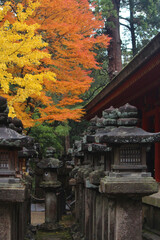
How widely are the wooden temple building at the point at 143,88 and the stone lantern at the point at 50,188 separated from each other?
2803mm

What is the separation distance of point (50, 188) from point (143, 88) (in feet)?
18.0

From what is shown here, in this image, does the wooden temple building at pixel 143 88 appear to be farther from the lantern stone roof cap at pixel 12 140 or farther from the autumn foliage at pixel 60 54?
the lantern stone roof cap at pixel 12 140

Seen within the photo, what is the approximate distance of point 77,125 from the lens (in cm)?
2298

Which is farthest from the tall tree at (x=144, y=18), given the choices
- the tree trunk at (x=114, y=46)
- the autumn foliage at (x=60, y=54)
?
the autumn foliage at (x=60, y=54)

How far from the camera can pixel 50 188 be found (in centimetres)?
1233

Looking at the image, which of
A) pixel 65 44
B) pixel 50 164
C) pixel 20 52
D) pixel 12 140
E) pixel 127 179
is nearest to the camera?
pixel 12 140

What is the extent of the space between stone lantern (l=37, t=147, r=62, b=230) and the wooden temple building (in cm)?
280

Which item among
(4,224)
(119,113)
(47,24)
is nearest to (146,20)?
(47,24)

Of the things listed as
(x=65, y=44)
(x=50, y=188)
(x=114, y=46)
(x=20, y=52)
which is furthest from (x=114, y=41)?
(x=50, y=188)

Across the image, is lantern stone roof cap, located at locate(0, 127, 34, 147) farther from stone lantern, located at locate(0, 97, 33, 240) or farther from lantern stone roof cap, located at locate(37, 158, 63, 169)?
lantern stone roof cap, located at locate(37, 158, 63, 169)

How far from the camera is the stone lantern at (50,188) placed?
12.2 metres

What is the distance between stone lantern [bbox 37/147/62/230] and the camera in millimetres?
12242

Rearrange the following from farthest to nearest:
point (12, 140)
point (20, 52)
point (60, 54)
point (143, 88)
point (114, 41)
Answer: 1. point (114, 41)
2. point (60, 54)
3. point (20, 52)
4. point (143, 88)
5. point (12, 140)

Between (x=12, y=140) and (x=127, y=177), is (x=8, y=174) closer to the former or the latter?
(x=12, y=140)
